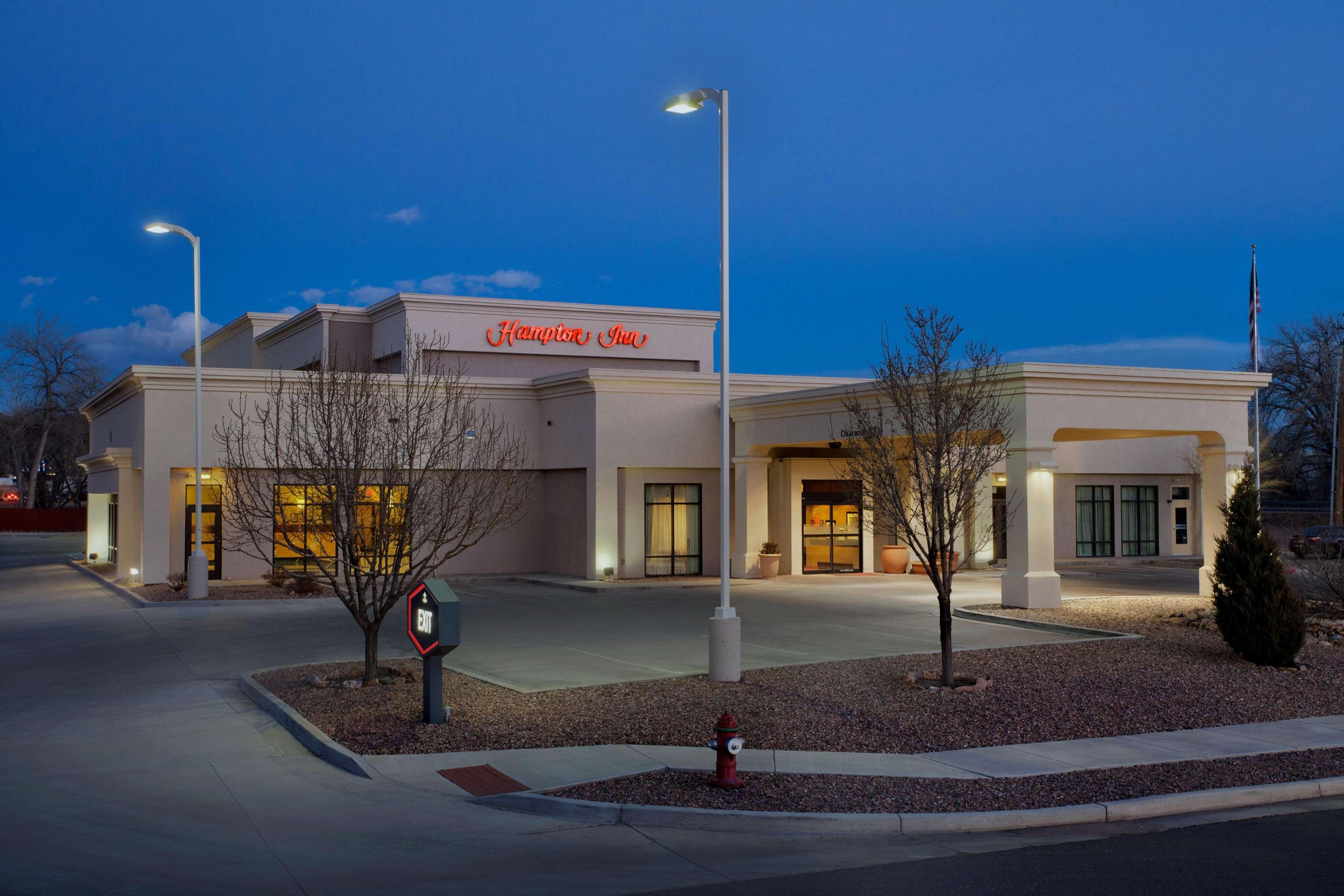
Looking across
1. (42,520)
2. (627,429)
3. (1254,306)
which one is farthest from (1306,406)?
(42,520)

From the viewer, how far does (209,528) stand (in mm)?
30766

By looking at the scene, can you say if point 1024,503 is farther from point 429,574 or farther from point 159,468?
point 159,468

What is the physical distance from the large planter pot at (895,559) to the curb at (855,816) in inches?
924

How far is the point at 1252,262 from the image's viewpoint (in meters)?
46.5

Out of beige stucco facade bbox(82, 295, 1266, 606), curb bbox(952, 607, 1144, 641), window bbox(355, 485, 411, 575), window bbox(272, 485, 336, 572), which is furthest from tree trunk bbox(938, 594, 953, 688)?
beige stucco facade bbox(82, 295, 1266, 606)

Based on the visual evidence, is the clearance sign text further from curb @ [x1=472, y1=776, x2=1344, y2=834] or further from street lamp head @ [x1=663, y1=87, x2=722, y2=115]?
curb @ [x1=472, y1=776, x2=1344, y2=834]

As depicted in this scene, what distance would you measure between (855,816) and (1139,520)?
37.1 m

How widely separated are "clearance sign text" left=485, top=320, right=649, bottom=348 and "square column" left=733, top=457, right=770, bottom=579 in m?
8.81

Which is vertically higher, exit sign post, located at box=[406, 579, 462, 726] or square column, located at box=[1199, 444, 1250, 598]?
square column, located at box=[1199, 444, 1250, 598]

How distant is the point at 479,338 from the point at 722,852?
98.9 feet

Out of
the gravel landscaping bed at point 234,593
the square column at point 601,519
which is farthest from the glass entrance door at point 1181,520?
the gravel landscaping bed at point 234,593

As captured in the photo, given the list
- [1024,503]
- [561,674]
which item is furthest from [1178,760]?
[1024,503]

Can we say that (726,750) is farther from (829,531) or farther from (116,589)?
(829,531)

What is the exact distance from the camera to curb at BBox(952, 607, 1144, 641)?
1816 centimetres
